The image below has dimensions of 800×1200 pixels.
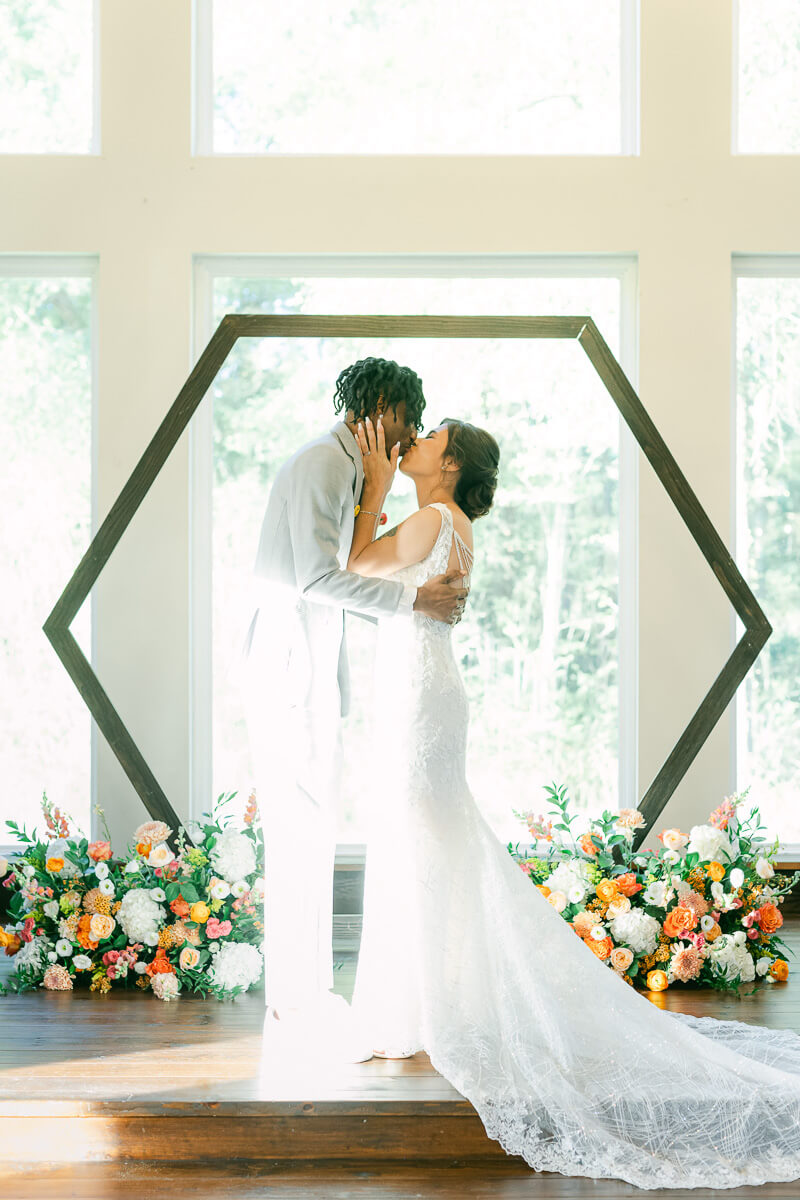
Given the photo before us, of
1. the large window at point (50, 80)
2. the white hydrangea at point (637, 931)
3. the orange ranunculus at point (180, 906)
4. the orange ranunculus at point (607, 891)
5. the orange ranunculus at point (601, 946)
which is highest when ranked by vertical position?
the large window at point (50, 80)

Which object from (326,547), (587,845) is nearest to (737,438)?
(587,845)

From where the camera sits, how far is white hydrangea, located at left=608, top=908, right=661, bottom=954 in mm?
3520

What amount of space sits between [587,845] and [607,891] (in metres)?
0.21

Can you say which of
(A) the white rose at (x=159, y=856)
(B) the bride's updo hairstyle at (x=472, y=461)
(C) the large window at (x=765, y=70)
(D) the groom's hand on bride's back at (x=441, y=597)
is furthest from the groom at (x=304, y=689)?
(C) the large window at (x=765, y=70)

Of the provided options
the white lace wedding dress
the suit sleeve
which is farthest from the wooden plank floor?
the suit sleeve

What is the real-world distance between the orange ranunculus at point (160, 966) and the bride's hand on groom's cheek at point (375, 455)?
1.60m

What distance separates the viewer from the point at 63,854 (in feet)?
12.2

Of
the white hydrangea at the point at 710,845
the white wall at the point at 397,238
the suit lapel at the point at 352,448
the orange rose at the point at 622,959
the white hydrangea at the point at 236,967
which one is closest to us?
the suit lapel at the point at 352,448

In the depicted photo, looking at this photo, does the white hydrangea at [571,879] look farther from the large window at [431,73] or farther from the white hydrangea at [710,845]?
the large window at [431,73]

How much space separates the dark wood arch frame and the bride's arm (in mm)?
852

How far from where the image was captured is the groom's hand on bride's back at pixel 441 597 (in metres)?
2.95

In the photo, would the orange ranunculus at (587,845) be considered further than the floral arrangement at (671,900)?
Yes

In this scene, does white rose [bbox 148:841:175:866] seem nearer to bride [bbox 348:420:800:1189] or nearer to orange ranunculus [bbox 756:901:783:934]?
bride [bbox 348:420:800:1189]

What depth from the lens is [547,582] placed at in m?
4.56
